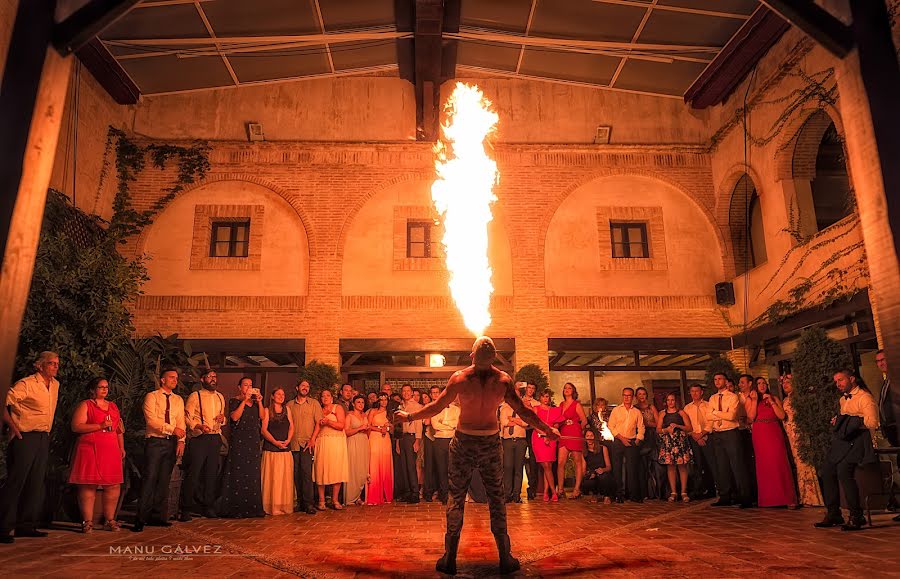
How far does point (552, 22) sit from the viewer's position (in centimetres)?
1248

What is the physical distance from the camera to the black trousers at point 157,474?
7.49 meters

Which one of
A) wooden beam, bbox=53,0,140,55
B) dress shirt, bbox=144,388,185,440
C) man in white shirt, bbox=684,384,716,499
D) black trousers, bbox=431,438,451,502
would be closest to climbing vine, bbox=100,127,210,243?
dress shirt, bbox=144,388,185,440

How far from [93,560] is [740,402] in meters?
8.78

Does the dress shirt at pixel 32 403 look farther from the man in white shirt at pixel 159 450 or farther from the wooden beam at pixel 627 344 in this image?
the wooden beam at pixel 627 344

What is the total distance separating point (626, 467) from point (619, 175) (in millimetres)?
7791

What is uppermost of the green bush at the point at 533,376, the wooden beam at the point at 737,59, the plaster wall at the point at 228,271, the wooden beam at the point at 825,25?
the wooden beam at the point at 737,59

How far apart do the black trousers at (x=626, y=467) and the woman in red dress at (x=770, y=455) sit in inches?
75.5

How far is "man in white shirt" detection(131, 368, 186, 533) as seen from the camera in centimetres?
752

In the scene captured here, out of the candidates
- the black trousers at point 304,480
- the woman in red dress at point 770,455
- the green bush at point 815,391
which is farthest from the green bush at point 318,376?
the green bush at point 815,391

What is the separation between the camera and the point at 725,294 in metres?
14.0

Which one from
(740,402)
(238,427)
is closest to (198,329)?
(238,427)

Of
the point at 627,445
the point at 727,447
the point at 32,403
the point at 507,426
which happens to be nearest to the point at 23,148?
the point at 32,403

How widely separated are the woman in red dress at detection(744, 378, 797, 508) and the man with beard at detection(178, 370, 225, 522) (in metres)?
7.95

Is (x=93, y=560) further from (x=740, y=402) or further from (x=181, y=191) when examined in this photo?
(x=181, y=191)
